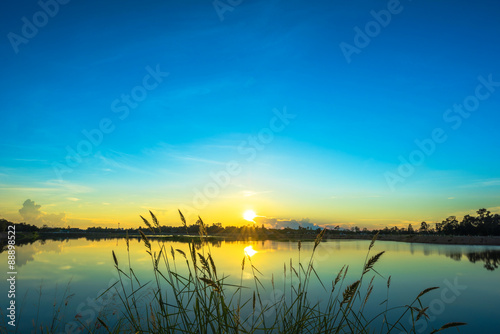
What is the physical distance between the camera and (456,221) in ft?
455

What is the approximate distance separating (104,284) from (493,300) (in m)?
24.1

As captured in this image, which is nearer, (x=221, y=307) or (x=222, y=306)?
(x=222, y=306)

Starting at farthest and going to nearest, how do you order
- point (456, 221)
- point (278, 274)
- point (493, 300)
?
point (456, 221) → point (278, 274) → point (493, 300)

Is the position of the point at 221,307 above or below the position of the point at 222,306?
below

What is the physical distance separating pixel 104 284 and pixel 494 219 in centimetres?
14995

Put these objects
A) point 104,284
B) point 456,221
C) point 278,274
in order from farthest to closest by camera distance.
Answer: point 456,221
point 278,274
point 104,284

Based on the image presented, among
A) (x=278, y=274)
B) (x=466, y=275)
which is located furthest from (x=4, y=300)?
(x=466, y=275)

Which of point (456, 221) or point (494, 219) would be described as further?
point (456, 221)

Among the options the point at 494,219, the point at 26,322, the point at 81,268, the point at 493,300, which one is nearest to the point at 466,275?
the point at 493,300

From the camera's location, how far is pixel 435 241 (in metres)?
97.1

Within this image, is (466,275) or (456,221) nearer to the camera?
(466,275)

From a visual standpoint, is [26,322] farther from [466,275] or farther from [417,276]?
[466,275]

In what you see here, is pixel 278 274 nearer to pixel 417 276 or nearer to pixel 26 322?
pixel 417 276


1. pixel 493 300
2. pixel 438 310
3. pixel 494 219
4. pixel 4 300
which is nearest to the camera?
pixel 4 300
